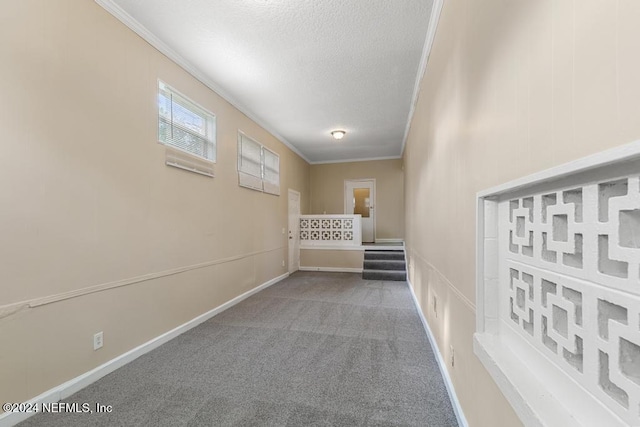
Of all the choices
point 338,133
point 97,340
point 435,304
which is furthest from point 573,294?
point 338,133

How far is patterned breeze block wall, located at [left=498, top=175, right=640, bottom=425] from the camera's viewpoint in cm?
55

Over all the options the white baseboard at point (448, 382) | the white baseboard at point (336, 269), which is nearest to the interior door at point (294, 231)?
the white baseboard at point (336, 269)

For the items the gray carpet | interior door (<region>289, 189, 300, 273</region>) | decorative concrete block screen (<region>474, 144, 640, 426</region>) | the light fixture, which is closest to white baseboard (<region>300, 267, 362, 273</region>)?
interior door (<region>289, 189, 300, 273</region>)

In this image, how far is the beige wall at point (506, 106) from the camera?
57cm

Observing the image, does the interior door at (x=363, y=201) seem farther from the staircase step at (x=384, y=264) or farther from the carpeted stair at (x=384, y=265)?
the staircase step at (x=384, y=264)

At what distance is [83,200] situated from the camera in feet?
6.82

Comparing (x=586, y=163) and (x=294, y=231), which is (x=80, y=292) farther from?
(x=294, y=231)

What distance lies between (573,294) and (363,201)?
23.9 feet

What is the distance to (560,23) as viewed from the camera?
2.39 feet

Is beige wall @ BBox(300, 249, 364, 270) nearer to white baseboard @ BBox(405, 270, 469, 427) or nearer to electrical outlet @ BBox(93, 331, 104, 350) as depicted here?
white baseboard @ BBox(405, 270, 469, 427)

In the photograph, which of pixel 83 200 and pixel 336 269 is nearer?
pixel 83 200

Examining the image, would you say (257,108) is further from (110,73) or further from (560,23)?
(560,23)

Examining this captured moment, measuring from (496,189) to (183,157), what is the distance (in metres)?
3.07

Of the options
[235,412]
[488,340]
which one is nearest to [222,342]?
[235,412]
